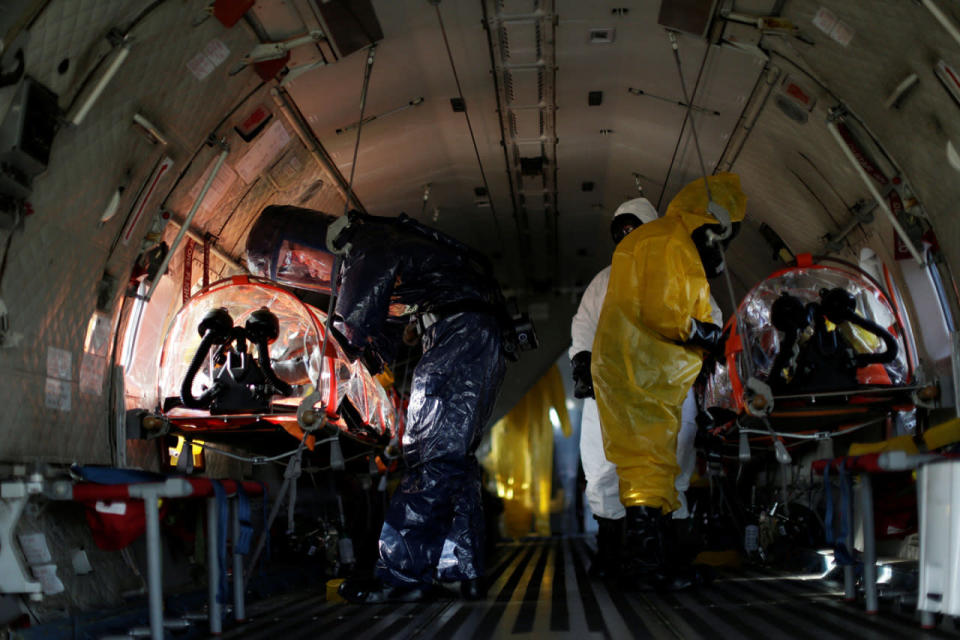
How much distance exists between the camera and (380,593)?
163 inches

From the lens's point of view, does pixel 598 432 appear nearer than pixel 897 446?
No

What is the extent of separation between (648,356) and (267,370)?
6.82 ft

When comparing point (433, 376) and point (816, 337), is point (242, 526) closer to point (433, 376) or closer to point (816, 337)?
point (433, 376)

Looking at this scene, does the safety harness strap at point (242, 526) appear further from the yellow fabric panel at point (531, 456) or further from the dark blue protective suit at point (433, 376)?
the yellow fabric panel at point (531, 456)

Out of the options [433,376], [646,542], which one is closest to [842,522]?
[646,542]

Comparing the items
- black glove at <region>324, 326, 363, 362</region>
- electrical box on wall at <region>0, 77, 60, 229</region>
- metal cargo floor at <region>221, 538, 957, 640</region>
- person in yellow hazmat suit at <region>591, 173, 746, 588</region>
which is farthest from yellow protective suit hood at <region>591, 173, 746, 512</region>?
electrical box on wall at <region>0, 77, 60, 229</region>

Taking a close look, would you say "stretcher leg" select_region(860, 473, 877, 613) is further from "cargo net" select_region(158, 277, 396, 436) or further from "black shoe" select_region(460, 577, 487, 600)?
"cargo net" select_region(158, 277, 396, 436)

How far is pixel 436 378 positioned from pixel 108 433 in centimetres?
157

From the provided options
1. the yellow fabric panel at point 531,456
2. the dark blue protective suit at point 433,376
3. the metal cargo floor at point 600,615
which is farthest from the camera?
the yellow fabric panel at point 531,456

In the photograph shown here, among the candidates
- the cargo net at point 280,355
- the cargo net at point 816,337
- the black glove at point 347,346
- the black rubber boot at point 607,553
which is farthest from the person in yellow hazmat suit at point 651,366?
the cargo net at point 280,355

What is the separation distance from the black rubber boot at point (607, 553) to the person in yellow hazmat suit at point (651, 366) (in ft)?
2.51

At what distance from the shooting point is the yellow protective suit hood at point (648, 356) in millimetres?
3992

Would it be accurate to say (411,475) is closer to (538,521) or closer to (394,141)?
(394,141)

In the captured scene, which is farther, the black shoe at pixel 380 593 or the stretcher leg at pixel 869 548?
the black shoe at pixel 380 593
